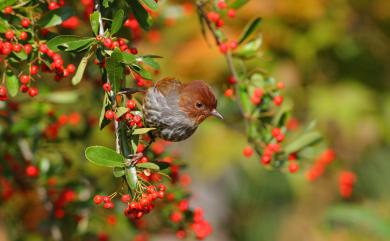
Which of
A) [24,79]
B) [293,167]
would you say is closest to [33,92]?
[24,79]

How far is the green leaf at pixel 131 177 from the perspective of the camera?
8.16ft

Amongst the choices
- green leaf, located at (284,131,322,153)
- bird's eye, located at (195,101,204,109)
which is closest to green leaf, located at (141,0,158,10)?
bird's eye, located at (195,101,204,109)

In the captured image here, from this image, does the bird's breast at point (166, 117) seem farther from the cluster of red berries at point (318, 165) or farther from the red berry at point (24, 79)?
the cluster of red berries at point (318, 165)

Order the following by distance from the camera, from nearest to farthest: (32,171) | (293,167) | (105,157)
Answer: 1. (105,157)
2. (293,167)
3. (32,171)

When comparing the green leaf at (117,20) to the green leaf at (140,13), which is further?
the green leaf at (140,13)

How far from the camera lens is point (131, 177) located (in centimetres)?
250

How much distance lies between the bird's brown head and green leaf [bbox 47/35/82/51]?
965mm

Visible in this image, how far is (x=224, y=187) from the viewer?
7996mm

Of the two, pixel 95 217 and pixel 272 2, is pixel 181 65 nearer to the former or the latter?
pixel 272 2

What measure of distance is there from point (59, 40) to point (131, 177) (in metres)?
0.62

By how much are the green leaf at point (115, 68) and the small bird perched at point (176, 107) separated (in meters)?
0.68

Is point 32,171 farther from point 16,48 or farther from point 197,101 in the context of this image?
point 16,48

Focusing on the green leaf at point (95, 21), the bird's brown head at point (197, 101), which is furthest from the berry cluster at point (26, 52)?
the bird's brown head at point (197, 101)

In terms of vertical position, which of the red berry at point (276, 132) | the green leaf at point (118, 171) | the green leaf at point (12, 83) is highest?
the green leaf at point (12, 83)
